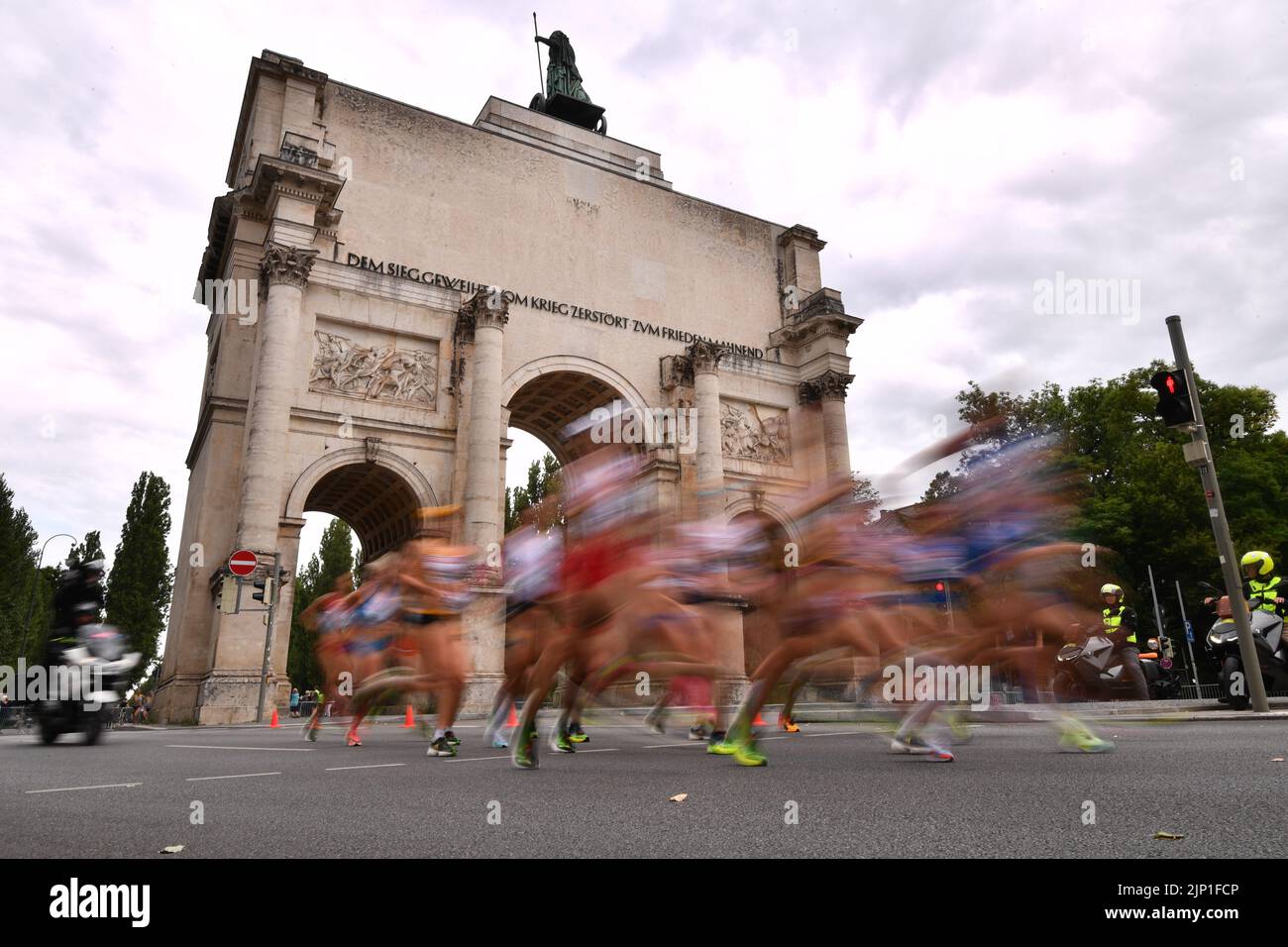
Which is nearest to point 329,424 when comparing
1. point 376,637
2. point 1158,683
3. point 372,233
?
point 372,233

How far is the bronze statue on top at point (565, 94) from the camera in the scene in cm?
3575

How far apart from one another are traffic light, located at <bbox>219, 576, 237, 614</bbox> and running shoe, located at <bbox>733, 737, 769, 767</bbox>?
16831 mm

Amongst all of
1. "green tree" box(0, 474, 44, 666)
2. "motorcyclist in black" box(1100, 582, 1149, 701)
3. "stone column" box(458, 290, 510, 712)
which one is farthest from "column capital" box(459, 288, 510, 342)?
"green tree" box(0, 474, 44, 666)

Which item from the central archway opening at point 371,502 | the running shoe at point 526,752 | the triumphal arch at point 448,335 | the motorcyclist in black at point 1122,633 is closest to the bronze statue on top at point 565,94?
the triumphal arch at point 448,335

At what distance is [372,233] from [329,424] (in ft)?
22.6

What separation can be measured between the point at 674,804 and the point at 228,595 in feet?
61.1

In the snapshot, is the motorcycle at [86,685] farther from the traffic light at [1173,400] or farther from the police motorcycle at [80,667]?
the traffic light at [1173,400]

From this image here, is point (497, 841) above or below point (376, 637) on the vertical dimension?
below

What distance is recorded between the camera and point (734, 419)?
3044 cm

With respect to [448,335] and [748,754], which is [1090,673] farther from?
[448,335]

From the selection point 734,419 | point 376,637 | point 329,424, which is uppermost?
point 734,419

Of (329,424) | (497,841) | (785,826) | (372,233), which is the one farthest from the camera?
(372,233)

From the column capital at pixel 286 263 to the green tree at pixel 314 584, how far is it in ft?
119
